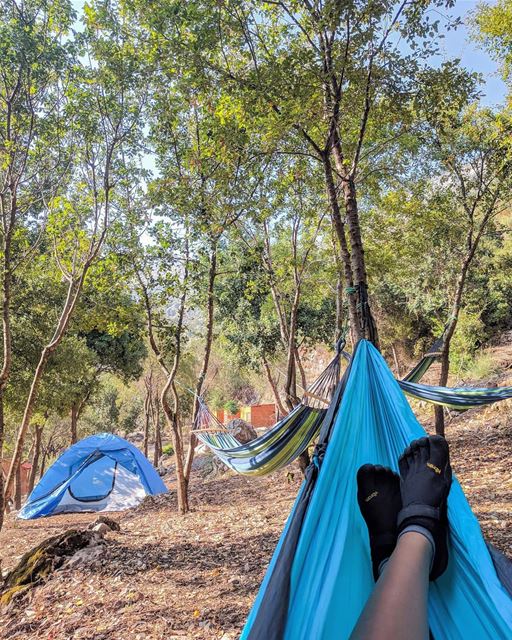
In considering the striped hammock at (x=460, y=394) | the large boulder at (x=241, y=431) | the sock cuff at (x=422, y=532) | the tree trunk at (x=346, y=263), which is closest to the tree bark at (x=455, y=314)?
the striped hammock at (x=460, y=394)

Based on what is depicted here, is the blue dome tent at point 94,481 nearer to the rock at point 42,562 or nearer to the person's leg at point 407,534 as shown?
the rock at point 42,562

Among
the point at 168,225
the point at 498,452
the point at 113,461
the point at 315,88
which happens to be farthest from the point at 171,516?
the point at 315,88

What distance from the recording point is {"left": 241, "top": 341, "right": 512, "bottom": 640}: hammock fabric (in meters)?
0.79

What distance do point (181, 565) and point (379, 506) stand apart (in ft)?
5.83

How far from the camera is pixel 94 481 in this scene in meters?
5.35

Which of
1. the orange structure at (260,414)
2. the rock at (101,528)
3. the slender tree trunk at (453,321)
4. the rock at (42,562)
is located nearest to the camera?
the rock at (42,562)

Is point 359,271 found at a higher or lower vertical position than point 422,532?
higher

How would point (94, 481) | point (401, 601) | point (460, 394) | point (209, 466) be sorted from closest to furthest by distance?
point (401, 601) < point (460, 394) < point (94, 481) < point (209, 466)

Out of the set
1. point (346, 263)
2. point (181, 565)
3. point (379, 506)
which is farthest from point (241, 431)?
point (379, 506)

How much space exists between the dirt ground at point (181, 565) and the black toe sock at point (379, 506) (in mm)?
901

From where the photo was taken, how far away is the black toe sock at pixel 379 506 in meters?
1.03

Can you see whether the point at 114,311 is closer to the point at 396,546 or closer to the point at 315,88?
the point at 315,88

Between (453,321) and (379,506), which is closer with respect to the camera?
(379,506)

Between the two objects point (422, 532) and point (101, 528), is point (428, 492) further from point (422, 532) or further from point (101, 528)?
point (101, 528)
